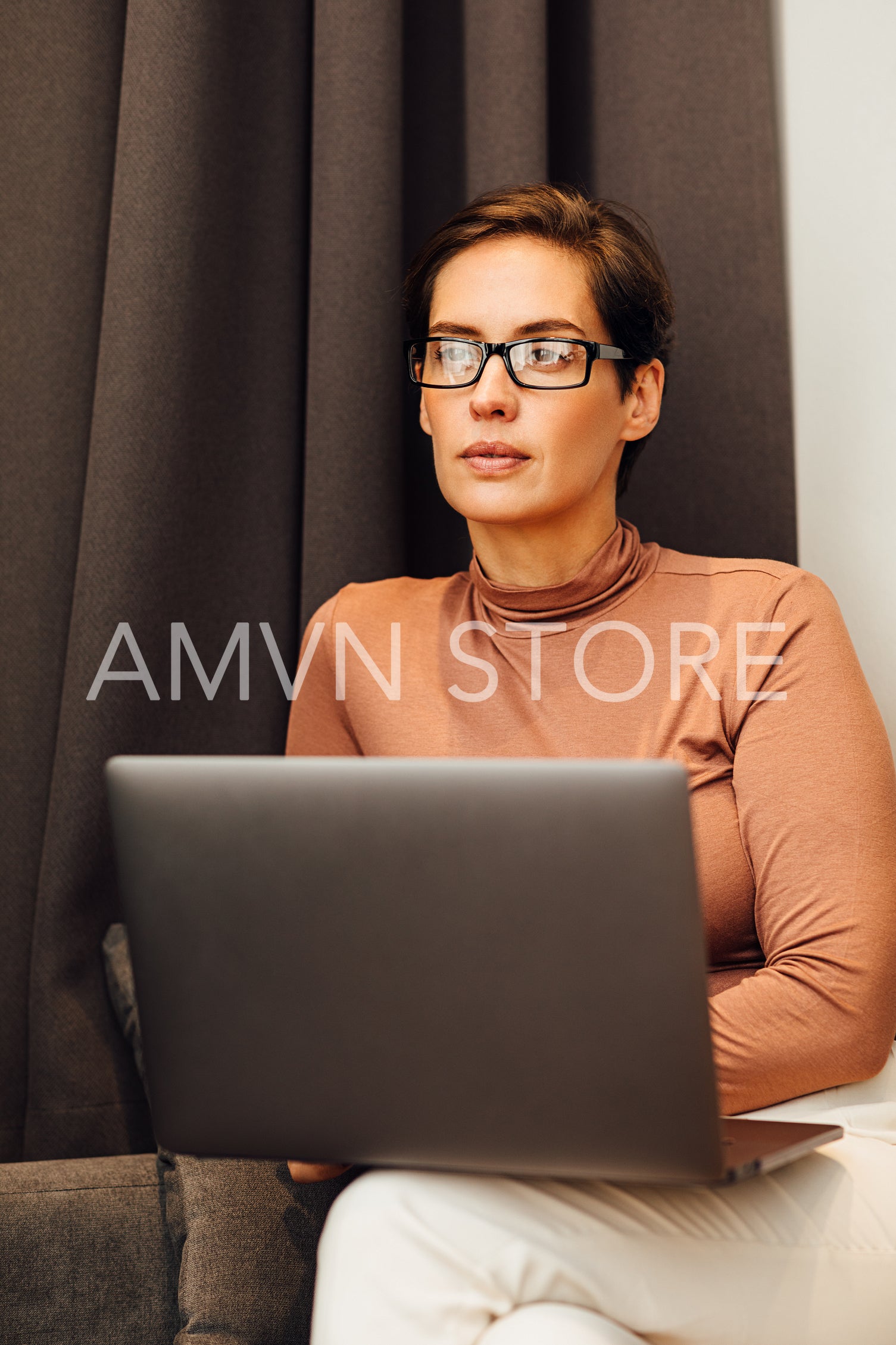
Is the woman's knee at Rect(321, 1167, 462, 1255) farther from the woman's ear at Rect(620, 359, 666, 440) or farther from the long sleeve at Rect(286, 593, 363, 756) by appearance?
the woman's ear at Rect(620, 359, 666, 440)

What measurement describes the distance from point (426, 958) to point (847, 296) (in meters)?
1.08

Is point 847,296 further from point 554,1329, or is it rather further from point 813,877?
point 554,1329

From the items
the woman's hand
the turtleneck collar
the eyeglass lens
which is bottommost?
the woman's hand

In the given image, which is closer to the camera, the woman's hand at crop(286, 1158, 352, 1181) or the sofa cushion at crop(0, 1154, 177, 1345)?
the woman's hand at crop(286, 1158, 352, 1181)

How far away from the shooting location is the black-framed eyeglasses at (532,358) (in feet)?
3.74

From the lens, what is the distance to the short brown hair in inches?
46.3

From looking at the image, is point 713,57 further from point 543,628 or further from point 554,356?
point 543,628

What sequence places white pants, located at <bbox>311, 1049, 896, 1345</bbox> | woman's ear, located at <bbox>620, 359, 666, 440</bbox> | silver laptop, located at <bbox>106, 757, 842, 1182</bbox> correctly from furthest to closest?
woman's ear, located at <bbox>620, 359, 666, 440</bbox> → white pants, located at <bbox>311, 1049, 896, 1345</bbox> → silver laptop, located at <bbox>106, 757, 842, 1182</bbox>

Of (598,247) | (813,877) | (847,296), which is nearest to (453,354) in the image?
(598,247)

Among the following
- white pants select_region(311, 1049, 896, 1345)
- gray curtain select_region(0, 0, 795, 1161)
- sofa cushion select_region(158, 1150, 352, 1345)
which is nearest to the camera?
white pants select_region(311, 1049, 896, 1345)

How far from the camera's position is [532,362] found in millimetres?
1143

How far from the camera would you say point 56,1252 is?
3.37 feet

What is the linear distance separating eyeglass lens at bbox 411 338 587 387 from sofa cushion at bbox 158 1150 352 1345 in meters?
0.80

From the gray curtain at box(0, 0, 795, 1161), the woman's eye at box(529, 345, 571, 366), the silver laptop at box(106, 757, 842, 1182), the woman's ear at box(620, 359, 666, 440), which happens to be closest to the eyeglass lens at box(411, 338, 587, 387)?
the woman's eye at box(529, 345, 571, 366)
